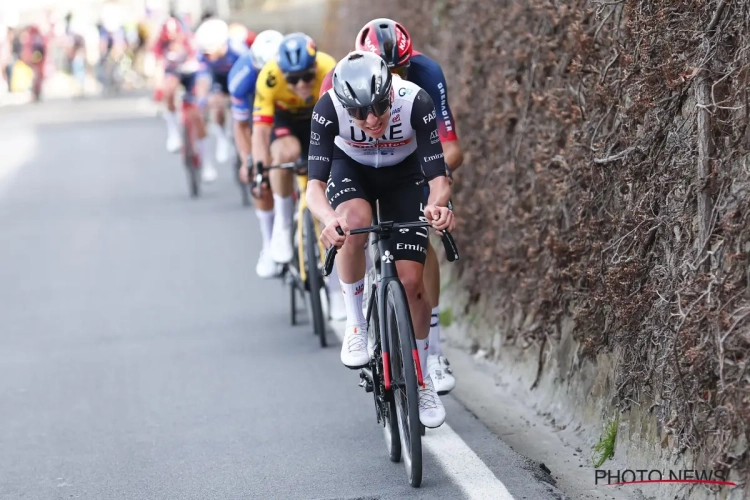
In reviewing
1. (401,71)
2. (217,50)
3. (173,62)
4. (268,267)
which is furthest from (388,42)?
(173,62)

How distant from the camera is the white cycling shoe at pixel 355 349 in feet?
20.9

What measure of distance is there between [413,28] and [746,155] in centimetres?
755

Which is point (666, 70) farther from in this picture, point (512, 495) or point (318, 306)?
point (318, 306)

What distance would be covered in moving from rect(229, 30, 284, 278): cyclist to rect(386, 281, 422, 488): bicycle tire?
4.61 metres

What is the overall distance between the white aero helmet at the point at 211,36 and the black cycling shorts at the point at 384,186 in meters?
8.65

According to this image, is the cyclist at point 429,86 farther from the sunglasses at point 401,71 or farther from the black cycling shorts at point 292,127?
the black cycling shorts at point 292,127

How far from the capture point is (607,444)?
19.9 feet

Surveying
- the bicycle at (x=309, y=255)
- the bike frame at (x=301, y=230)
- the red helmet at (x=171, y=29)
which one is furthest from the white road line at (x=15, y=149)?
the bike frame at (x=301, y=230)

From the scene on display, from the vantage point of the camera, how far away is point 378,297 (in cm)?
614

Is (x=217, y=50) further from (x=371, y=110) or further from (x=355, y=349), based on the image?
(x=371, y=110)

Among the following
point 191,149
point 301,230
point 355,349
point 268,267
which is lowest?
point 191,149

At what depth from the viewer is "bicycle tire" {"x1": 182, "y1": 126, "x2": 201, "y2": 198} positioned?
58.3 ft

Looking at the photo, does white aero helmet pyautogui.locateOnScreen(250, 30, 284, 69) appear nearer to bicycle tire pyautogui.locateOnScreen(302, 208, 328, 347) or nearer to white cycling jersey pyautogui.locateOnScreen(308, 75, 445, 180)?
bicycle tire pyautogui.locateOnScreen(302, 208, 328, 347)

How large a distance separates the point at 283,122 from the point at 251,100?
1.33 metres
